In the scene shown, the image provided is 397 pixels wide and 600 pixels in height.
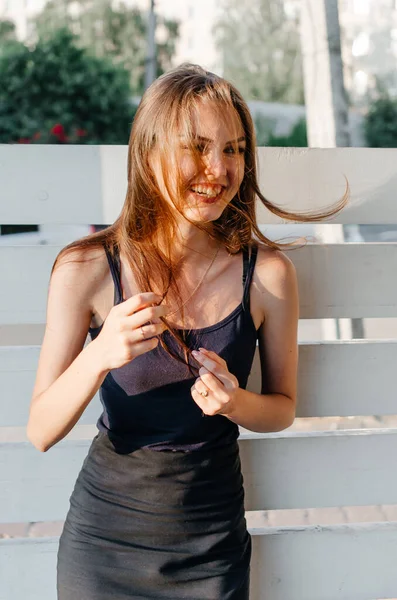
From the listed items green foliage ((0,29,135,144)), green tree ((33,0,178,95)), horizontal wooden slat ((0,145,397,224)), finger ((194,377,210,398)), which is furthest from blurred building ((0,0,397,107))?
finger ((194,377,210,398))

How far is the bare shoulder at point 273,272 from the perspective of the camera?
138cm

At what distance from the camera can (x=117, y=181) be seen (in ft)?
5.28

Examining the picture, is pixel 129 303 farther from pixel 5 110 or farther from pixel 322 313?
pixel 5 110

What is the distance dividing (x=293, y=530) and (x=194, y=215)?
2.74 ft

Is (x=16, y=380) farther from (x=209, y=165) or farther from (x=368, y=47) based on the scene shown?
(x=368, y=47)

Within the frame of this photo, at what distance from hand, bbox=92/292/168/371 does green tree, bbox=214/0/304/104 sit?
9865 mm

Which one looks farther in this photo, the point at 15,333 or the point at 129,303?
the point at 15,333

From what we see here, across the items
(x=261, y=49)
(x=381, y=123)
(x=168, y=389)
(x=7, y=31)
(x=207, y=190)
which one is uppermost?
(x=7, y=31)

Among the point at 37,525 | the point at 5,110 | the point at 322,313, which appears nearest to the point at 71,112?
the point at 5,110

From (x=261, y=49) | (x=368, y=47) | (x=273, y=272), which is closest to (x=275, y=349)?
(x=273, y=272)

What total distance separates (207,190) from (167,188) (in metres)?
0.07

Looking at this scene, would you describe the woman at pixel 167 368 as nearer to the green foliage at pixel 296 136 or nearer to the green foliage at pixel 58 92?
the green foliage at pixel 58 92

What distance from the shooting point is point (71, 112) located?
1046 centimetres

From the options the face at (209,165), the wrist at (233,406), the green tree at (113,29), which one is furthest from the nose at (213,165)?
the green tree at (113,29)
